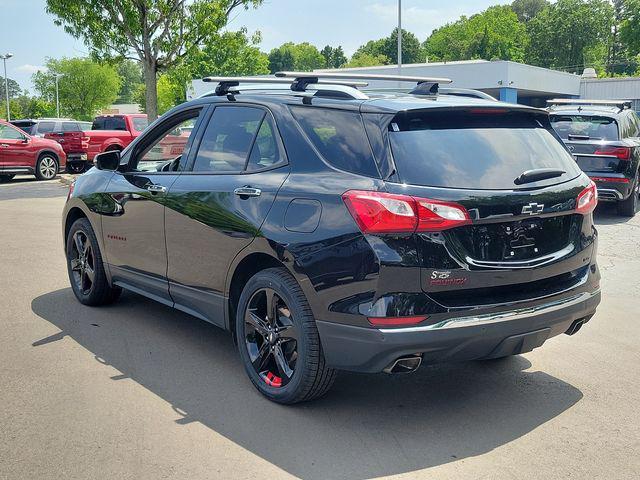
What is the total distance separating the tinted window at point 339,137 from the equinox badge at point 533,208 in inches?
32.3

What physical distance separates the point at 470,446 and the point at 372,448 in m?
0.50

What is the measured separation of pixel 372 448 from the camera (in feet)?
12.1

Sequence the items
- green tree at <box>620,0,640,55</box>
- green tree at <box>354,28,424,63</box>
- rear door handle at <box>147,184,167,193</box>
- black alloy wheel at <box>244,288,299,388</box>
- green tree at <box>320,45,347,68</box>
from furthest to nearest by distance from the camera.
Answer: green tree at <box>320,45,347,68</box> < green tree at <box>354,28,424,63</box> < green tree at <box>620,0,640,55</box> < rear door handle at <box>147,184,167,193</box> < black alloy wheel at <box>244,288,299,388</box>

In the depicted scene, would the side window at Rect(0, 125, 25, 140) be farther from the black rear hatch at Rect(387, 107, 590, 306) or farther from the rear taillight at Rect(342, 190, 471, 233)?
the rear taillight at Rect(342, 190, 471, 233)

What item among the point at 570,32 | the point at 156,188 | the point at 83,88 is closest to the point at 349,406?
the point at 156,188

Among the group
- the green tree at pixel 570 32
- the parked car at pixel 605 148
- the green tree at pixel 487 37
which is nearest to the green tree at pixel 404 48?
the green tree at pixel 487 37

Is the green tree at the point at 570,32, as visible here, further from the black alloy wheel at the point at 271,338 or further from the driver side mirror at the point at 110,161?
the black alloy wheel at the point at 271,338

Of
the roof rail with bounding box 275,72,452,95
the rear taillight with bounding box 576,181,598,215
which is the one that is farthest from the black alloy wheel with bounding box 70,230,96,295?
the rear taillight with bounding box 576,181,598,215

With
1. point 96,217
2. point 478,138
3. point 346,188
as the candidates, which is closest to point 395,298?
point 346,188

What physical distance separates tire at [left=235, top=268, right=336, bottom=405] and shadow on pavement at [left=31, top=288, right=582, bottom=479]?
0.47 feet

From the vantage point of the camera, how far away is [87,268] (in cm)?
633

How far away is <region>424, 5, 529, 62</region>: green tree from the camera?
11062 centimetres

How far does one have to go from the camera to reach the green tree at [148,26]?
1983cm

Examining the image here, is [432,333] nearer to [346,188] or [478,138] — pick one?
[346,188]
